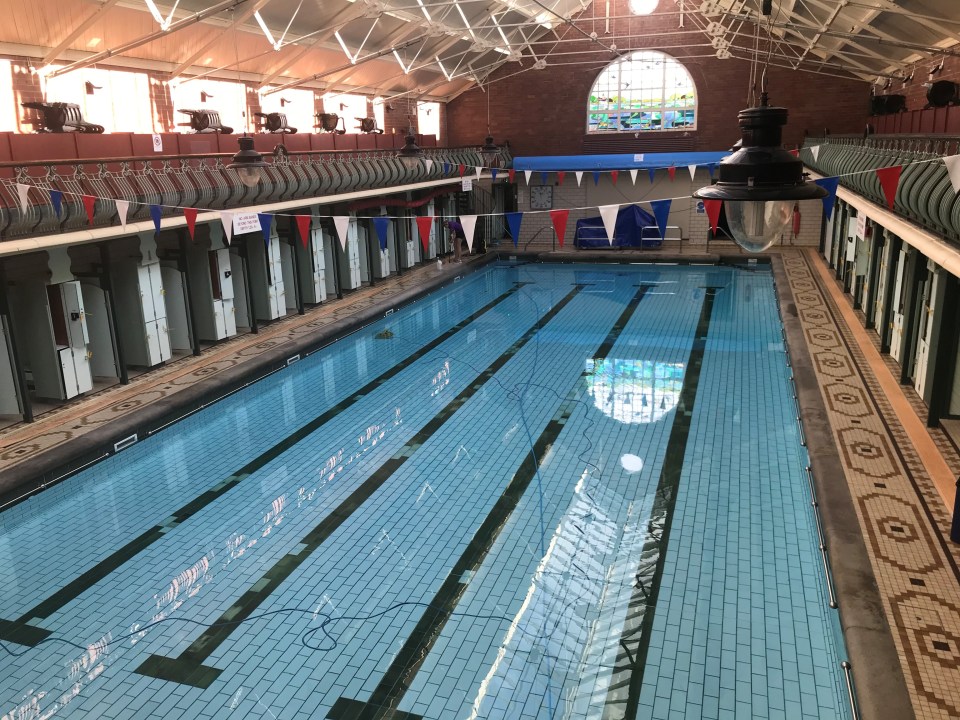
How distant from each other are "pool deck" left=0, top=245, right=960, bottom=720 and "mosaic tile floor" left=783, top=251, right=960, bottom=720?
0.01 metres

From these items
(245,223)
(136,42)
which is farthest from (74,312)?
(136,42)

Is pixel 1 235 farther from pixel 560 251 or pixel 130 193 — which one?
pixel 560 251

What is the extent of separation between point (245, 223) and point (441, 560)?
238 inches

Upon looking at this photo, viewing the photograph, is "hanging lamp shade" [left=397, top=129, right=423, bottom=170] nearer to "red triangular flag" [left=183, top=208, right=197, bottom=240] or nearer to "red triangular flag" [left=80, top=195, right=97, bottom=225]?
"red triangular flag" [left=183, top=208, right=197, bottom=240]

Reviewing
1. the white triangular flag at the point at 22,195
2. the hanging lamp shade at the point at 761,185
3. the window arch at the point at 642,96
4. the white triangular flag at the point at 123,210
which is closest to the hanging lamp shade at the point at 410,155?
the window arch at the point at 642,96

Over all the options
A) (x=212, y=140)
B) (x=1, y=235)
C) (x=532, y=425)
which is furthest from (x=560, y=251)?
(x=1, y=235)

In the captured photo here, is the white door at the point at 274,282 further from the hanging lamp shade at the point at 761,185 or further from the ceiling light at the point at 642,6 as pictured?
the ceiling light at the point at 642,6

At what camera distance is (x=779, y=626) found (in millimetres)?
4832

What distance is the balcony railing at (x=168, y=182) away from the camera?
8.15 metres

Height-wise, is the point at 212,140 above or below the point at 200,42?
below

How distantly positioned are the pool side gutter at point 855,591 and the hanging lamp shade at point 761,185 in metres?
2.60

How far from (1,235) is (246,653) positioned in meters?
5.41

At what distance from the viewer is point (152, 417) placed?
8641mm

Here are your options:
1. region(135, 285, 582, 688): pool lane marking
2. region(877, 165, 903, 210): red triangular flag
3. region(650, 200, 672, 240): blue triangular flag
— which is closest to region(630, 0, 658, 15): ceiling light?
region(650, 200, 672, 240): blue triangular flag
